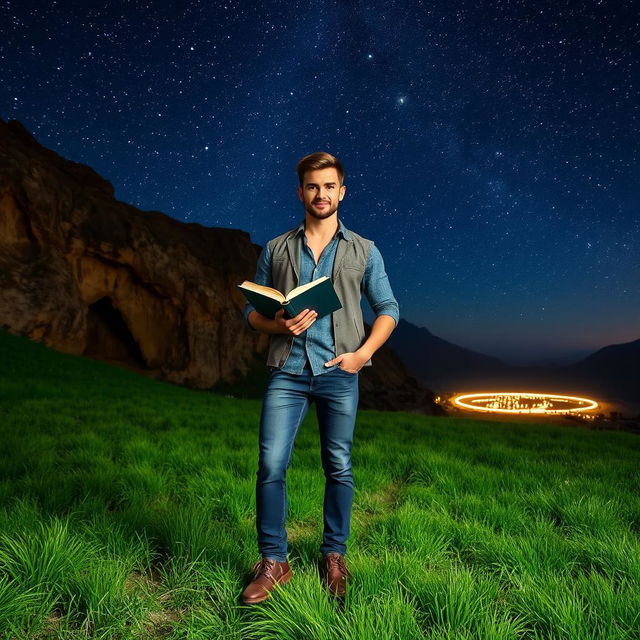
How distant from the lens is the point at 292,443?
2570 mm

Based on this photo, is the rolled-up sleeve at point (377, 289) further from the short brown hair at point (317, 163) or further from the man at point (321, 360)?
the short brown hair at point (317, 163)

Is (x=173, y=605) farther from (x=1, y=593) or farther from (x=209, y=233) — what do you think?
(x=209, y=233)

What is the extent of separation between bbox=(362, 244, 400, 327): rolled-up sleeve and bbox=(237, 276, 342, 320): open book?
477 millimetres

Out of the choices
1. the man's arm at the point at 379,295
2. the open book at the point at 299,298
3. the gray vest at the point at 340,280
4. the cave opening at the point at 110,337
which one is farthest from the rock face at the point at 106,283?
the open book at the point at 299,298

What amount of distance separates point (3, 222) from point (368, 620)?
29.0 m

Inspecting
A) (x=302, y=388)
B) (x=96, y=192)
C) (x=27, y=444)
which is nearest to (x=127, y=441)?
(x=27, y=444)

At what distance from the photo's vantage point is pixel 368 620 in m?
1.97

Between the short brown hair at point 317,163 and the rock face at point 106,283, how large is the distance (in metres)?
24.2

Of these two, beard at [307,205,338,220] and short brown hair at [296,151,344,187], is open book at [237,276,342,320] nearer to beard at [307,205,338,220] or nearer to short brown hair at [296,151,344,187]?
beard at [307,205,338,220]

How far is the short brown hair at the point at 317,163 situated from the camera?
260 cm

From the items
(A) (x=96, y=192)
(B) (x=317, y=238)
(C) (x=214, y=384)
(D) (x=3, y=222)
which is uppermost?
(A) (x=96, y=192)

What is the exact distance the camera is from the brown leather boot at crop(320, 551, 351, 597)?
239 centimetres

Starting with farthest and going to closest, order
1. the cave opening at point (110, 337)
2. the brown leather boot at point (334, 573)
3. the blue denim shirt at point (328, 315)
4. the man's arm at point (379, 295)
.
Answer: the cave opening at point (110, 337) → the man's arm at point (379, 295) → the blue denim shirt at point (328, 315) → the brown leather boot at point (334, 573)

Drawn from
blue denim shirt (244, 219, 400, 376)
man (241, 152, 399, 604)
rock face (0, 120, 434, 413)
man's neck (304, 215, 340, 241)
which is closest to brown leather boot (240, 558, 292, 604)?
man (241, 152, 399, 604)
